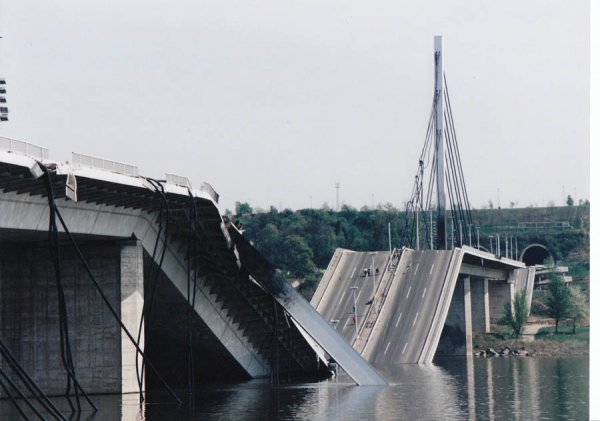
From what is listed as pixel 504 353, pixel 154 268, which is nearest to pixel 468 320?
pixel 504 353

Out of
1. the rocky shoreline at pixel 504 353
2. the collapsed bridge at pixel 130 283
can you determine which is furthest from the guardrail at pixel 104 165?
the rocky shoreline at pixel 504 353

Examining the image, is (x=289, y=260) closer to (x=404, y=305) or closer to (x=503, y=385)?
(x=404, y=305)

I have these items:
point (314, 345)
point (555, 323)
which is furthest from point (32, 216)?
point (555, 323)

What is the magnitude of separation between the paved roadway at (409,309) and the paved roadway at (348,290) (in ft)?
6.40

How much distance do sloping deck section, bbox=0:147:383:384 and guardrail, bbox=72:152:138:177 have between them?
39 centimetres

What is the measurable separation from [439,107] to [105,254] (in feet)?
238

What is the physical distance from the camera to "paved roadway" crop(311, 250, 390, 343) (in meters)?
118

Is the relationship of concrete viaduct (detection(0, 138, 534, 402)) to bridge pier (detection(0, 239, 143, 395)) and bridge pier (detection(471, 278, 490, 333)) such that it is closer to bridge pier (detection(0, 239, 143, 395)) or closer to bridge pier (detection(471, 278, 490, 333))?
bridge pier (detection(0, 239, 143, 395))

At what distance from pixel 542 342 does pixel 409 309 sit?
26.1 meters

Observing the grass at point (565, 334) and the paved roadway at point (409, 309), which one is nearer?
the paved roadway at point (409, 309)

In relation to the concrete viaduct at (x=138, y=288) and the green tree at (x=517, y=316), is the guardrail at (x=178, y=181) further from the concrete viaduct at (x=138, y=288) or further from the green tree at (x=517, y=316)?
the green tree at (x=517, y=316)

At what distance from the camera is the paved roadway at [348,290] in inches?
4652

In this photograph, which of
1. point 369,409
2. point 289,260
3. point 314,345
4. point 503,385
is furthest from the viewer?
point 289,260

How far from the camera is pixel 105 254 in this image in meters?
72.7
